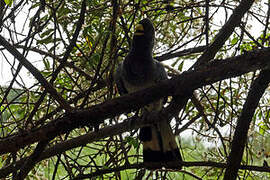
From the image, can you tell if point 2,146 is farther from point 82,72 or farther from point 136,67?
point 136,67

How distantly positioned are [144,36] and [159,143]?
2.86 ft

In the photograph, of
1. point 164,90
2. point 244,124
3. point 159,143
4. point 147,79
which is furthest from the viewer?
point 147,79

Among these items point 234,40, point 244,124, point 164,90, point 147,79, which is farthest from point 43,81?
point 234,40

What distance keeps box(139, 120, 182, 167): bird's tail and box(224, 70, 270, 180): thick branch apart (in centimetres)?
56

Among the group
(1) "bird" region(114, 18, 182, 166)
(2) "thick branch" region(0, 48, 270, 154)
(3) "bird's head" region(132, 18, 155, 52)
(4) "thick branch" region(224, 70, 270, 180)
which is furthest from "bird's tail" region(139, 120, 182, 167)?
(2) "thick branch" region(0, 48, 270, 154)

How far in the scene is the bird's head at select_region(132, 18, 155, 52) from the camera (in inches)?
95.3

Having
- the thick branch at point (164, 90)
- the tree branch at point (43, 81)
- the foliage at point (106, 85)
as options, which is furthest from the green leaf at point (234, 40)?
the tree branch at point (43, 81)

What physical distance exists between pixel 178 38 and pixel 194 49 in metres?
0.22

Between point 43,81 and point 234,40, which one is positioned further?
point 234,40

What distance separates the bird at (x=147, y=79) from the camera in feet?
7.52

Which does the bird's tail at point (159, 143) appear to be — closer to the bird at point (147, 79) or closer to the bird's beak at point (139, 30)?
the bird at point (147, 79)

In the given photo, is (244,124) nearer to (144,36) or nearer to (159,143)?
(159,143)

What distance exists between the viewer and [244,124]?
1662 millimetres

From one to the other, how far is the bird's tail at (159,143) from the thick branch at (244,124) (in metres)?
0.56
